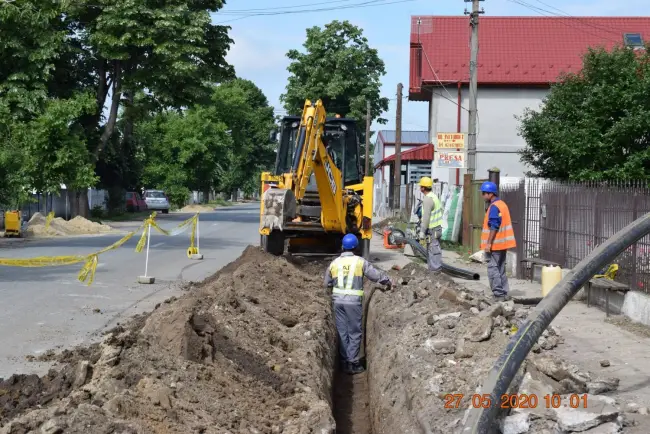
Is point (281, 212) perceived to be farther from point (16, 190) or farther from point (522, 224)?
point (16, 190)

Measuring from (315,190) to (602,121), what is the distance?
6.96 meters

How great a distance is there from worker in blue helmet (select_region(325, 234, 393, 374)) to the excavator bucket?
3171 mm

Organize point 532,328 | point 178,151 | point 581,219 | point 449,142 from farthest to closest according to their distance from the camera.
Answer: point 178,151 < point 449,142 < point 581,219 < point 532,328

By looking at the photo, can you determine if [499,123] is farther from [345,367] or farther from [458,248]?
[345,367]

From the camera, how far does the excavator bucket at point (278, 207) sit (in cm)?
1382

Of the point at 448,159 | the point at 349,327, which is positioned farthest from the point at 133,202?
the point at 349,327

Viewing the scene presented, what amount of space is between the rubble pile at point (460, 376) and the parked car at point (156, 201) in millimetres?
43518

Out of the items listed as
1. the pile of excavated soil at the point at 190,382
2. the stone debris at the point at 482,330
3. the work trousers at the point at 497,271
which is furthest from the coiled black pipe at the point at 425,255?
the stone debris at the point at 482,330

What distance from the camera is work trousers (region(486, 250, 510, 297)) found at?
12.1 m

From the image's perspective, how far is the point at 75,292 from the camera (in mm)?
13945

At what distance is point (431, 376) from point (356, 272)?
3061mm

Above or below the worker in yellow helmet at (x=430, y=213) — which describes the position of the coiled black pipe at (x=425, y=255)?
below

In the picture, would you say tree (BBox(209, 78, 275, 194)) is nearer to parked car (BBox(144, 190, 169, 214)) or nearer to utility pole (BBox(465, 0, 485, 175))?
parked car (BBox(144, 190, 169, 214))
